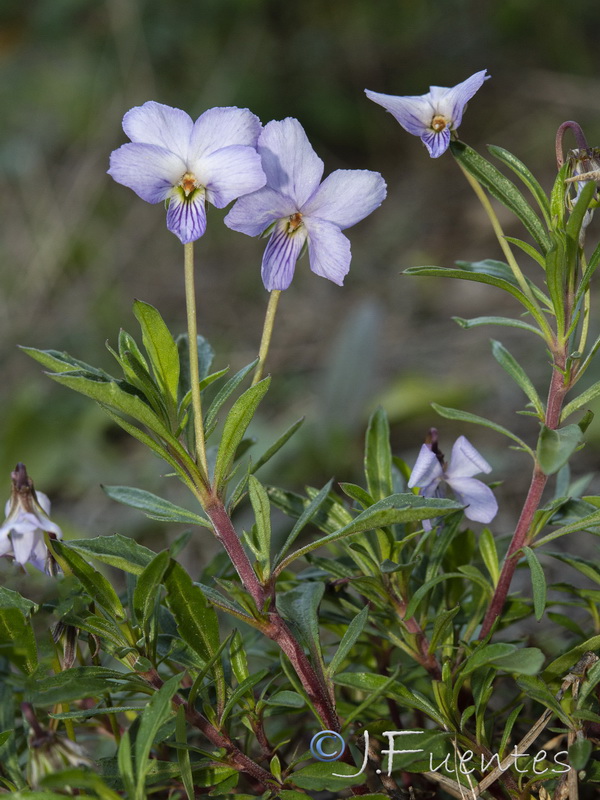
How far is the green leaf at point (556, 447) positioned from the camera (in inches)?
31.4

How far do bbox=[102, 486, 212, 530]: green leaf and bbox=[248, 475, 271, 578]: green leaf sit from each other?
0.19ft

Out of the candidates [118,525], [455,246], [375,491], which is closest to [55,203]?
[455,246]

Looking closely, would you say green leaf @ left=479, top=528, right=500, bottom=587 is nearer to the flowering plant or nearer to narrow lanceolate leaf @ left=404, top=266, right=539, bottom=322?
the flowering plant

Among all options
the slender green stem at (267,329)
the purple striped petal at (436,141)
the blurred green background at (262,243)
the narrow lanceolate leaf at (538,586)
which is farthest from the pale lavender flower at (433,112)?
the blurred green background at (262,243)

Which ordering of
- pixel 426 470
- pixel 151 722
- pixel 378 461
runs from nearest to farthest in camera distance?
1. pixel 151 722
2. pixel 426 470
3. pixel 378 461

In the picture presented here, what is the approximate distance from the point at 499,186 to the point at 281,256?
0.27 m

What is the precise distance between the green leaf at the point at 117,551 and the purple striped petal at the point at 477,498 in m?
0.37

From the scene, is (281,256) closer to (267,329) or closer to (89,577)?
(267,329)

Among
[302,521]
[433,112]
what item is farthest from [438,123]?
[302,521]

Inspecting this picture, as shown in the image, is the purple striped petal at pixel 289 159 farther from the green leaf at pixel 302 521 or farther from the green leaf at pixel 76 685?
the green leaf at pixel 76 685

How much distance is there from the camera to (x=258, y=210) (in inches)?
38.4

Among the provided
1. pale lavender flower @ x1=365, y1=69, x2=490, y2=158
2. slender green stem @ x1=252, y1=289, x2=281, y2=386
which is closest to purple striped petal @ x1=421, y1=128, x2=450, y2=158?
pale lavender flower @ x1=365, y1=69, x2=490, y2=158

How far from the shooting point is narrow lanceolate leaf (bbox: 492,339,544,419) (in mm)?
1013

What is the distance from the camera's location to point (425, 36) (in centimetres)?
547
